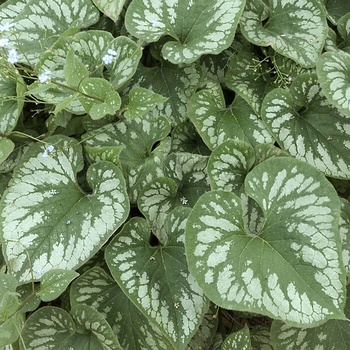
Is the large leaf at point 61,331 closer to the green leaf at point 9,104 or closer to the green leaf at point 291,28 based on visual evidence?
the green leaf at point 9,104

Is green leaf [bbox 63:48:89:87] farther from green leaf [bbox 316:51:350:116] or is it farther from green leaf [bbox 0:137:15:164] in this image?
green leaf [bbox 316:51:350:116]

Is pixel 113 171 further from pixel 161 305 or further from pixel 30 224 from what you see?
pixel 161 305

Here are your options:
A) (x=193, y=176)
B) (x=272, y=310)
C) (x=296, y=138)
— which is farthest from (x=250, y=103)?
(x=272, y=310)

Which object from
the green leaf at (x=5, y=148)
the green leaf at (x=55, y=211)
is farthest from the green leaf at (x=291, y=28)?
the green leaf at (x=5, y=148)

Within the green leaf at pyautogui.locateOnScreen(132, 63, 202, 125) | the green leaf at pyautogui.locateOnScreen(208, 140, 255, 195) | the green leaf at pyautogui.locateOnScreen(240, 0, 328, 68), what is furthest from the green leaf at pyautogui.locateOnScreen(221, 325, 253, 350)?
the green leaf at pyautogui.locateOnScreen(240, 0, 328, 68)

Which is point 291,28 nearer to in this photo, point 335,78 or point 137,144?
point 335,78

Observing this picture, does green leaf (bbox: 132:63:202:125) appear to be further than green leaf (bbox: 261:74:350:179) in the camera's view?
Yes
